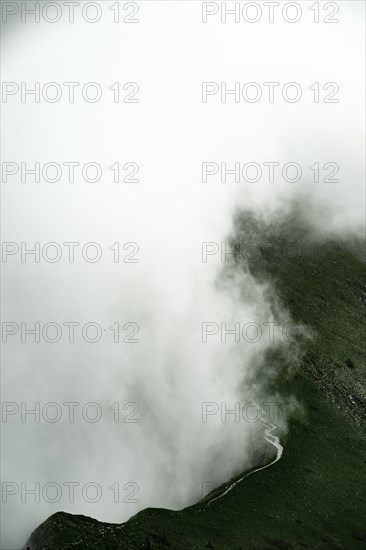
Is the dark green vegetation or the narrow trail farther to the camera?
the narrow trail

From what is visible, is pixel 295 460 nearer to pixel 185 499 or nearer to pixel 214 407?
pixel 185 499

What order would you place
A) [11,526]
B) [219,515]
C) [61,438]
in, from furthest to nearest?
[61,438] → [11,526] → [219,515]

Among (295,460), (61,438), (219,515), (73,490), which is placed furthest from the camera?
(61,438)

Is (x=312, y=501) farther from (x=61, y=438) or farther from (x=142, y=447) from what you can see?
(x=61, y=438)

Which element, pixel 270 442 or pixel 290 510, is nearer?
pixel 290 510

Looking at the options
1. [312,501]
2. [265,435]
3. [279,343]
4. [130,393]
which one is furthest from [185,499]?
[279,343]

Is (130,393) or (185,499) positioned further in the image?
(130,393)

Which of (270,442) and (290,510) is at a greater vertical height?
(270,442)

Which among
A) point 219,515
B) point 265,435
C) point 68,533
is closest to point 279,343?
point 265,435

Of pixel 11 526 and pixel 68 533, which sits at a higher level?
pixel 68 533

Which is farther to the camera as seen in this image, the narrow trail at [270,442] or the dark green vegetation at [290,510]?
the narrow trail at [270,442]

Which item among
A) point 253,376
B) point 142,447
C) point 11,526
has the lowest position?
point 11,526
